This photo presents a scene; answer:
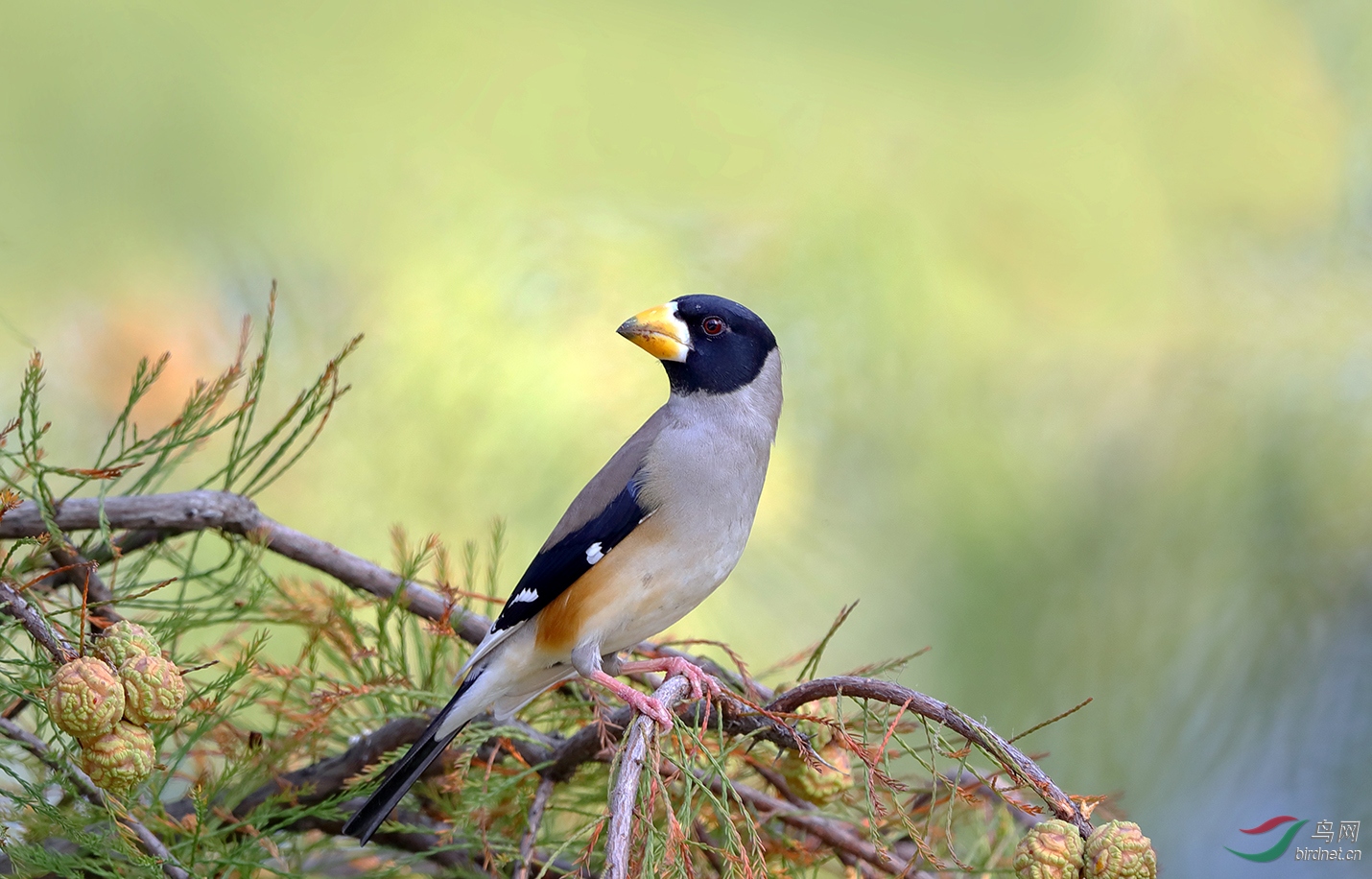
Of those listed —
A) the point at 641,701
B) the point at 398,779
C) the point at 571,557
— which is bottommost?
the point at 398,779

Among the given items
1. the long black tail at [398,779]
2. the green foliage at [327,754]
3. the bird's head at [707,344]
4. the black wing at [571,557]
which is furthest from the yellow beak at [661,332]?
the long black tail at [398,779]

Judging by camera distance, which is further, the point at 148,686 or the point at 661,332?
the point at 661,332

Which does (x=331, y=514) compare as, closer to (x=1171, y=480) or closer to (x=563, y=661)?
(x=563, y=661)

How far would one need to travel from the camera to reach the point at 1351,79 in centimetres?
259

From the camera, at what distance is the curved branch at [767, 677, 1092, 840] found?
0.94 m

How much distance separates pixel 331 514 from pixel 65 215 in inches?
39.0

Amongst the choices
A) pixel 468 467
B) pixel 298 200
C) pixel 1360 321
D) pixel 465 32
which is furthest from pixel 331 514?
pixel 1360 321

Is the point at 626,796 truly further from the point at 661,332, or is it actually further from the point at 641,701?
the point at 661,332

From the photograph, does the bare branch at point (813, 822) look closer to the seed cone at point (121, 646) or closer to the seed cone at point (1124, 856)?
the seed cone at point (1124, 856)

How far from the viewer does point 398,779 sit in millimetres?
1509

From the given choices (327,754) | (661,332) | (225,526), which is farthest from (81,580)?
(661,332)

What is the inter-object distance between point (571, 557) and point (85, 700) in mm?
932

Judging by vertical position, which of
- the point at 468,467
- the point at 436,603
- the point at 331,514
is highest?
the point at 468,467

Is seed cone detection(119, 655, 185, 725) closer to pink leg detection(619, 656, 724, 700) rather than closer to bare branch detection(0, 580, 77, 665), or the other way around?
bare branch detection(0, 580, 77, 665)
